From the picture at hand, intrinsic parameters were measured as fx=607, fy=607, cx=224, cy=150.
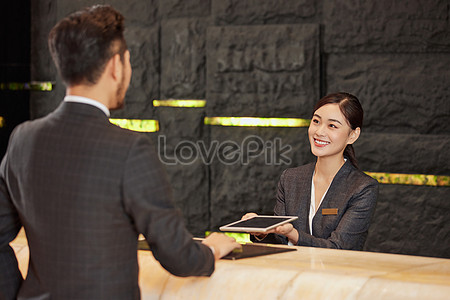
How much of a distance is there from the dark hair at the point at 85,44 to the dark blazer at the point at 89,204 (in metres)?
0.08

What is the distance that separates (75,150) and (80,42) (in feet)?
0.80

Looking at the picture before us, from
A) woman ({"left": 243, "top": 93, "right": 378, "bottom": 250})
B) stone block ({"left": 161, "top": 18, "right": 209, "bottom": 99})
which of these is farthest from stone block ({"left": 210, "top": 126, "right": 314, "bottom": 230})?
woman ({"left": 243, "top": 93, "right": 378, "bottom": 250})

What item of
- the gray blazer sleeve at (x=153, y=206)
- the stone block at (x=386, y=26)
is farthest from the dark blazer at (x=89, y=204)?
the stone block at (x=386, y=26)

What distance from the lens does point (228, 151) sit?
3.75 metres

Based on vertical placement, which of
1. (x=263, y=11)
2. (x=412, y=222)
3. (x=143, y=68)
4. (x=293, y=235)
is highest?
(x=263, y=11)

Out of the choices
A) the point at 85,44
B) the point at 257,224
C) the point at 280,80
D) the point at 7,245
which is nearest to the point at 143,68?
the point at 280,80

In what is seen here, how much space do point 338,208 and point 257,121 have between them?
116 centimetres

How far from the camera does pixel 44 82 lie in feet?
13.7

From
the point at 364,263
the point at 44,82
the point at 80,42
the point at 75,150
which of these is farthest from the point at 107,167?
the point at 44,82

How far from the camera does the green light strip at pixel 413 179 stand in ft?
10.8

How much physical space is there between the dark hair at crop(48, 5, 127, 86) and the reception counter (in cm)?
73

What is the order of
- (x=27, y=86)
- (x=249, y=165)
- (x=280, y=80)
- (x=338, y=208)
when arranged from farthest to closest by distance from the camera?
(x=27, y=86)
(x=249, y=165)
(x=280, y=80)
(x=338, y=208)

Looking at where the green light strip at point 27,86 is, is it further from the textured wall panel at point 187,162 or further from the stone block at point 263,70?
the stone block at point 263,70

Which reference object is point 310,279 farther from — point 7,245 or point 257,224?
point 7,245
